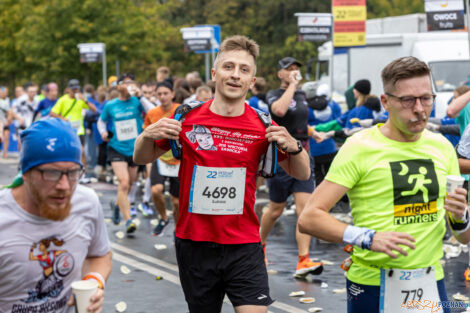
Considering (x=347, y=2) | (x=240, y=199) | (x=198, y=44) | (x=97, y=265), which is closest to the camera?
(x=97, y=265)

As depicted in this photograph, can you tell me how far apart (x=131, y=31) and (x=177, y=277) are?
3170 centimetres

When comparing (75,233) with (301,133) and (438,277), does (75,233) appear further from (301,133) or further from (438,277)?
(301,133)

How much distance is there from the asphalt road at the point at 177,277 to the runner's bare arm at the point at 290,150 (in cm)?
248

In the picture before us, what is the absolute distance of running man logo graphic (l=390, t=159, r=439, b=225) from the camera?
12.7ft

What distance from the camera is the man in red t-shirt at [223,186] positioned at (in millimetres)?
4848

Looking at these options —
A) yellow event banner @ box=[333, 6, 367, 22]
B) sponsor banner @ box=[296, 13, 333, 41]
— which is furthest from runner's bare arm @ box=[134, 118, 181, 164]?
sponsor banner @ box=[296, 13, 333, 41]

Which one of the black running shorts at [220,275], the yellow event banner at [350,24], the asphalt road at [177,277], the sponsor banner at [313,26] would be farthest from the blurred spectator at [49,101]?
the black running shorts at [220,275]

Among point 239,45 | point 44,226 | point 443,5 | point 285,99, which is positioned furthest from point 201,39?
point 44,226

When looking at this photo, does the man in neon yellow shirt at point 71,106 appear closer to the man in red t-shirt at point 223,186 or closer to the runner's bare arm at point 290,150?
the man in red t-shirt at point 223,186

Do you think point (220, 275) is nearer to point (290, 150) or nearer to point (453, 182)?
point (290, 150)

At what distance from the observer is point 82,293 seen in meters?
3.16

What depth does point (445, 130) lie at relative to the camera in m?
9.90

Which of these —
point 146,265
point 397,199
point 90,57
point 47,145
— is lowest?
point 146,265

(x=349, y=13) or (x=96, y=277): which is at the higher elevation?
(x=349, y=13)
